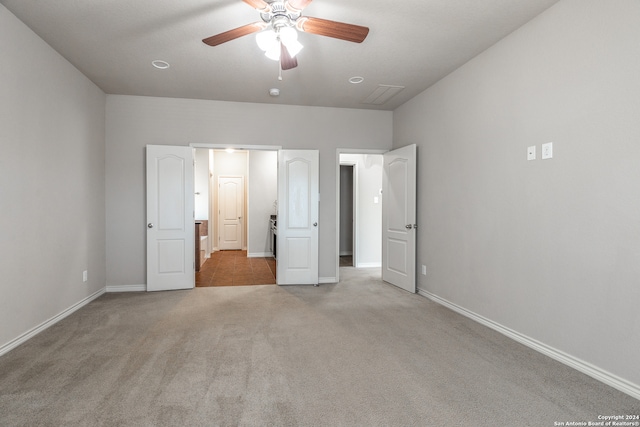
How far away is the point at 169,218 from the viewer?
4.73 meters

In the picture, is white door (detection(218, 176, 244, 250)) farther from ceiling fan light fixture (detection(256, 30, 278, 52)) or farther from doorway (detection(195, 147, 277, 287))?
ceiling fan light fixture (detection(256, 30, 278, 52))

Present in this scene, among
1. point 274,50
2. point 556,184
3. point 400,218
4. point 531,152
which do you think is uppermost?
point 274,50

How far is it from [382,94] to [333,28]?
250 centimetres

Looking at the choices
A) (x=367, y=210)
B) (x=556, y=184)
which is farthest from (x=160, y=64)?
(x=367, y=210)

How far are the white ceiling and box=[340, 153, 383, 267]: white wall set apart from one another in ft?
7.16

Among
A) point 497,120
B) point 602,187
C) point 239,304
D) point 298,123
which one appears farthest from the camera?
point 298,123

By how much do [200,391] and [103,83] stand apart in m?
4.05

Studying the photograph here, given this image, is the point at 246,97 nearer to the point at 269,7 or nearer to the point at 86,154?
the point at 86,154

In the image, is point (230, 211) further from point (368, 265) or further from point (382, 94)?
point (382, 94)

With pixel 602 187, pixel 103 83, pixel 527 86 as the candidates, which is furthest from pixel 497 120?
pixel 103 83

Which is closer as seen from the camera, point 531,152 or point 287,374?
point 287,374

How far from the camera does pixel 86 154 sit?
13.4 feet

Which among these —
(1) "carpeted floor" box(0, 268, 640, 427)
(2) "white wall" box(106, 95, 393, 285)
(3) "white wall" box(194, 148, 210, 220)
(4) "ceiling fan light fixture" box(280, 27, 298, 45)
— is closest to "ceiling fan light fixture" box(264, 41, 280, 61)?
(4) "ceiling fan light fixture" box(280, 27, 298, 45)

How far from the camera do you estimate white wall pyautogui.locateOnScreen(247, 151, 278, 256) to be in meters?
8.44
